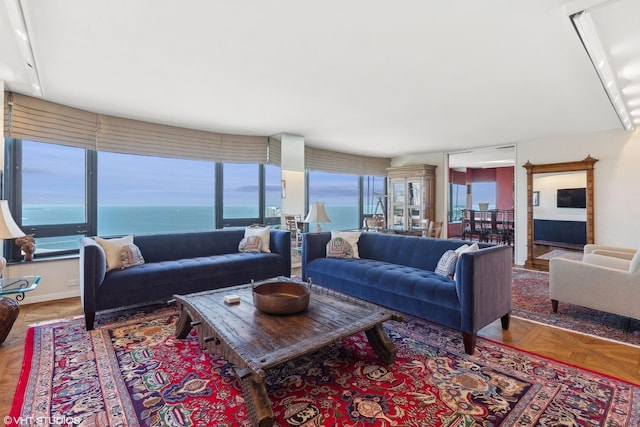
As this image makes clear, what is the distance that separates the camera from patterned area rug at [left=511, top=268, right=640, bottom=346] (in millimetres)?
2830

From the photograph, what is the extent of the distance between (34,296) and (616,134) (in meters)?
8.33

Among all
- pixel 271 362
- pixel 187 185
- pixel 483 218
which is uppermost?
pixel 187 185

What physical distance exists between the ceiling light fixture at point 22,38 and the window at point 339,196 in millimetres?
Answer: 4616

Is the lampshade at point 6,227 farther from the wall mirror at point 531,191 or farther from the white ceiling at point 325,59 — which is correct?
the wall mirror at point 531,191

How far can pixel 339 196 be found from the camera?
7688 millimetres

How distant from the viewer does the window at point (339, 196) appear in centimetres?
702

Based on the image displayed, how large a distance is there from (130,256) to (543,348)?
3.99 meters

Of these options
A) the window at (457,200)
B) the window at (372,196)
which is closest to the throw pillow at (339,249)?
the window at (372,196)

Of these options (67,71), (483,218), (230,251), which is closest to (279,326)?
(230,251)

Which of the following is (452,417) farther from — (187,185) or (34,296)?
(187,185)

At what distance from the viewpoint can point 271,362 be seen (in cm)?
161

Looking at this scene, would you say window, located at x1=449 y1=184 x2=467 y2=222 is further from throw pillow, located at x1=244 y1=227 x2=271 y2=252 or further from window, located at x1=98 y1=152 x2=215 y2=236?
window, located at x1=98 y1=152 x2=215 y2=236

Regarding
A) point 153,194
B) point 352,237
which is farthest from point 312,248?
point 153,194

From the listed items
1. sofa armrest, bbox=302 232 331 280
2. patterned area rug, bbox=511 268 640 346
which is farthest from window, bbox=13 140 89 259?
patterned area rug, bbox=511 268 640 346
